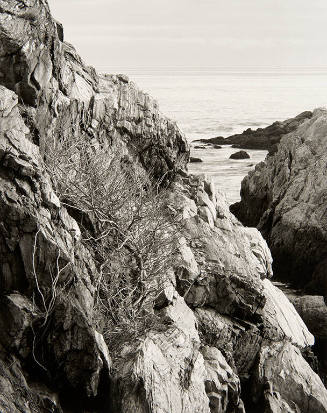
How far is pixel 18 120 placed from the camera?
9938mm

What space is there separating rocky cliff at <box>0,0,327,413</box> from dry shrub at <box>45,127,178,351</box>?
4 centimetres

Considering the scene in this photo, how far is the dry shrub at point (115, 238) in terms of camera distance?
10617 millimetres

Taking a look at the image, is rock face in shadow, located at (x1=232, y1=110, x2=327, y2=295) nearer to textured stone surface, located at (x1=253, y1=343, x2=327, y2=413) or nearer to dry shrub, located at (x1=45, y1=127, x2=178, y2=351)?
textured stone surface, located at (x1=253, y1=343, x2=327, y2=413)

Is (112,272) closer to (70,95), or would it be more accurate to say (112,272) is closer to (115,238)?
(115,238)

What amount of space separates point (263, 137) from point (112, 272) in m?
40.3

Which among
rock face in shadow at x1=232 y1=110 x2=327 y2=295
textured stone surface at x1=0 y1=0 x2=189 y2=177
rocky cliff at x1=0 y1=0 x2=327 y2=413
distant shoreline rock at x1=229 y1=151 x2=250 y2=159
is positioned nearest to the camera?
rocky cliff at x1=0 y1=0 x2=327 y2=413

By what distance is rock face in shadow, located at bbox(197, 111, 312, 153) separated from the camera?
159 feet

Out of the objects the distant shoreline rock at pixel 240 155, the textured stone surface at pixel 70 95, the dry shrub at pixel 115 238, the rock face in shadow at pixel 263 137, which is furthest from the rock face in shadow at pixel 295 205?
the rock face in shadow at pixel 263 137

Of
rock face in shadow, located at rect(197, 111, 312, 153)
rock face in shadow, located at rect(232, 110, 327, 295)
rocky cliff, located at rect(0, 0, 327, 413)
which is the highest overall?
rocky cliff, located at rect(0, 0, 327, 413)

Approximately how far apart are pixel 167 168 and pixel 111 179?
456 cm

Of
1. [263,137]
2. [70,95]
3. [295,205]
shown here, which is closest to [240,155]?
[263,137]

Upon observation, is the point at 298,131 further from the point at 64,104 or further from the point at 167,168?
the point at 64,104

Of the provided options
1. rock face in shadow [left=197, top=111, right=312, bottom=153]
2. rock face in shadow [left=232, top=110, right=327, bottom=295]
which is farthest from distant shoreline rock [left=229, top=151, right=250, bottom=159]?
rock face in shadow [left=232, top=110, right=327, bottom=295]

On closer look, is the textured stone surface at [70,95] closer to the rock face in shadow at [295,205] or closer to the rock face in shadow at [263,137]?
the rock face in shadow at [295,205]
